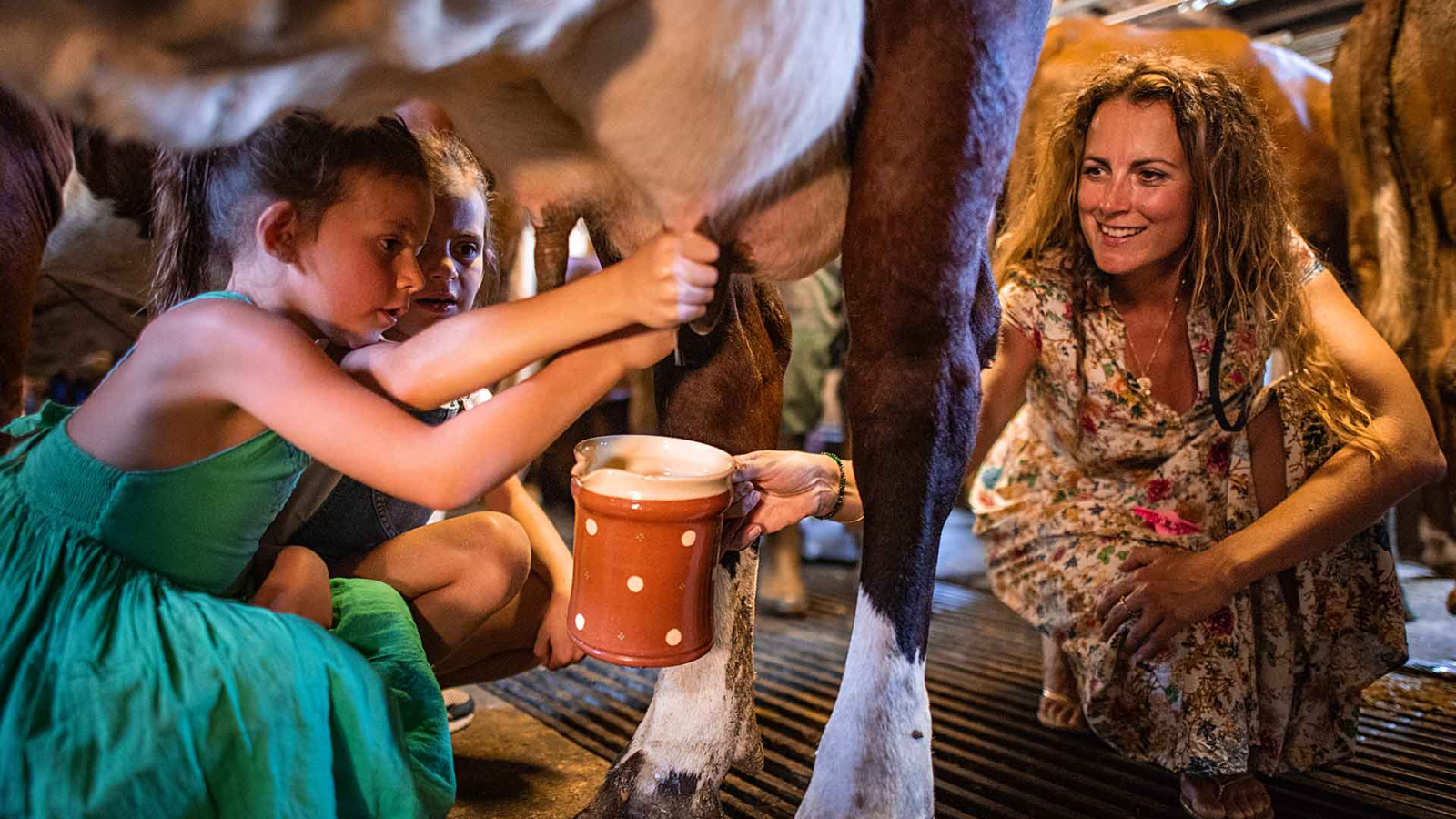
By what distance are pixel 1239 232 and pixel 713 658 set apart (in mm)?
1187

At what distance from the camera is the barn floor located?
1632 mm

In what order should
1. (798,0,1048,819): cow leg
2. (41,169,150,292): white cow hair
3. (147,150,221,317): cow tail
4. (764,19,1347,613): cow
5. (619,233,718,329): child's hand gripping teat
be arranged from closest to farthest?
1. (619,233,718,329): child's hand gripping teat
2. (798,0,1048,819): cow leg
3. (147,150,221,317): cow tail
4. (41,169,150,292): white cow hair
5. (764,19,1347,613): cow

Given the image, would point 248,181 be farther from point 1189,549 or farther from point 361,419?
point 1189,549

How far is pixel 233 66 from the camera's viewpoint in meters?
0.80

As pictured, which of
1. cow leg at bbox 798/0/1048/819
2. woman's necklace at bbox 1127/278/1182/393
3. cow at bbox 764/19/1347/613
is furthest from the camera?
cow at bbox 764/19/1347/613

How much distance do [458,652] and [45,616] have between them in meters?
0.71

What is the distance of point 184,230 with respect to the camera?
4.29 ft

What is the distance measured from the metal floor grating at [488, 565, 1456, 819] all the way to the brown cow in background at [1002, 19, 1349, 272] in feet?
5.49

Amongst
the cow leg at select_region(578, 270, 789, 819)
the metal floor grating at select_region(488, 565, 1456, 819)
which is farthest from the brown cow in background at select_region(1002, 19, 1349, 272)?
the cow leg at select_region(578, 270, 789, 819)

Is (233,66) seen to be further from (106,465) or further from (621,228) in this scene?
(621,228)

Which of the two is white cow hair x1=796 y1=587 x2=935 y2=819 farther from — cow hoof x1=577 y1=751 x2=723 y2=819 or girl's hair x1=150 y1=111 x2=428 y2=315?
girl's hair x1=150 y1=111 x2=428 y2=315

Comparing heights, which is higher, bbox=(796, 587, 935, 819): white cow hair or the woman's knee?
the woman's knee

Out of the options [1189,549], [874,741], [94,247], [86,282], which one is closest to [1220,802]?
[1189,549]

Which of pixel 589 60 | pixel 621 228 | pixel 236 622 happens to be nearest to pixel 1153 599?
pixel 621 228
